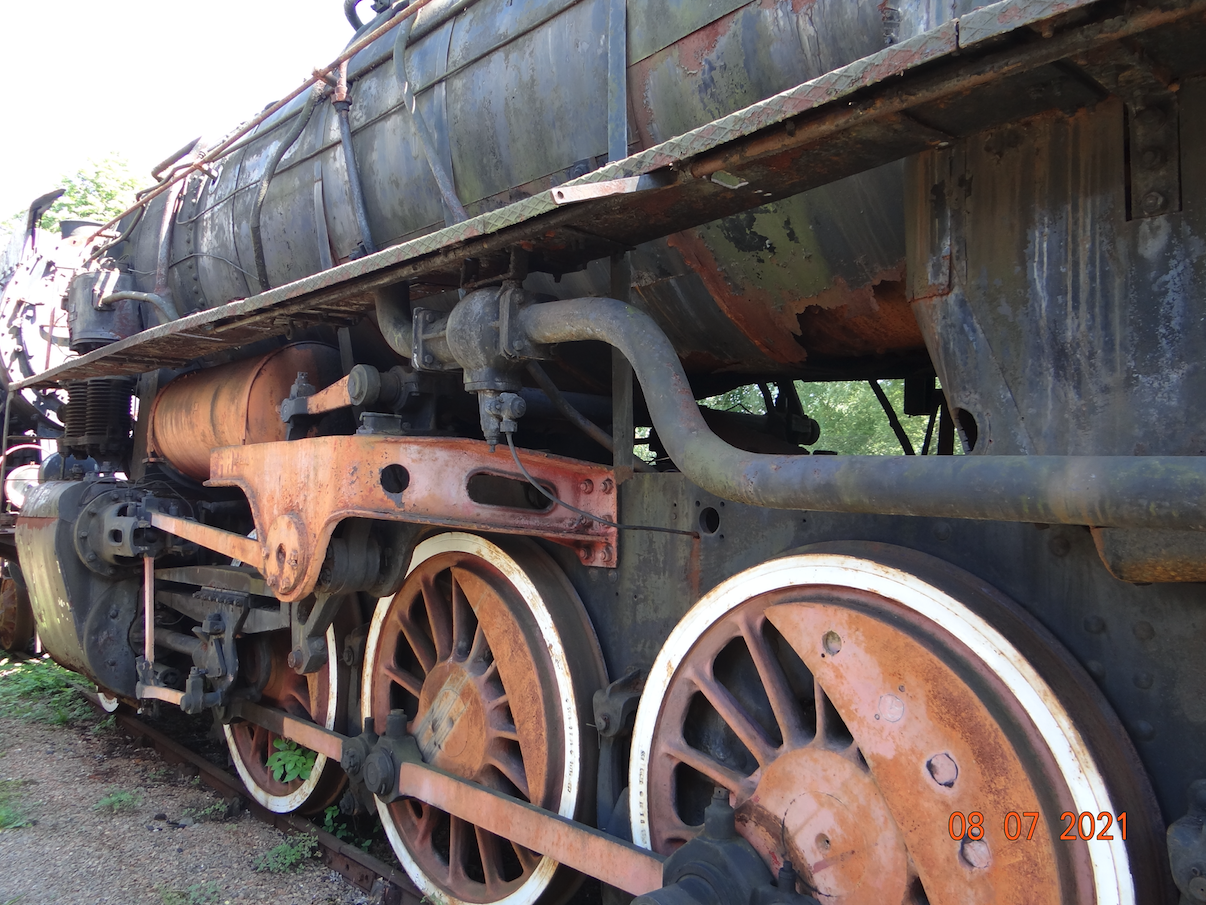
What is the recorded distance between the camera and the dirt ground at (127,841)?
2.90 meters

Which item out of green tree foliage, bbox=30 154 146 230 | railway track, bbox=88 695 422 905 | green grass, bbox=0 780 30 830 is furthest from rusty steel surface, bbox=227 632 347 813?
green tree foliage, bbox=30 154 146 230

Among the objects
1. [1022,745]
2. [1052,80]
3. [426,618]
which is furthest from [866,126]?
[426,618]

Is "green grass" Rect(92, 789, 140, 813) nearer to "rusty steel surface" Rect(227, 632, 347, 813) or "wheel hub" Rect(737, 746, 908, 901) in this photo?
"rusty steel surface" Rect(227, 632, 347, 813)

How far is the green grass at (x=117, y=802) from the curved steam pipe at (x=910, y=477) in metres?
3.17

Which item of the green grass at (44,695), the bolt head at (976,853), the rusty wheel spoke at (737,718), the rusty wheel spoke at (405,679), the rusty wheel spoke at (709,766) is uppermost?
the rusty wheel spoke at (737,718)

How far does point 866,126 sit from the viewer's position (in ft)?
4.44

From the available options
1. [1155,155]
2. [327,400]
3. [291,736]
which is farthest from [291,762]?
[1155,155]

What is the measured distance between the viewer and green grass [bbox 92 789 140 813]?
11.8 feet

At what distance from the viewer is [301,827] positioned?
3350 millimetres

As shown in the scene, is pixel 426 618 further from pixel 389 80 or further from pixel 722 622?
pixel 389 80

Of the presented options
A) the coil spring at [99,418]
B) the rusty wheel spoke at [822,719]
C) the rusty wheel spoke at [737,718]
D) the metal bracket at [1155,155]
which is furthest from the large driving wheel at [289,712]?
the metal bracket at [1155,155]

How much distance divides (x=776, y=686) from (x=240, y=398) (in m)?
2.44

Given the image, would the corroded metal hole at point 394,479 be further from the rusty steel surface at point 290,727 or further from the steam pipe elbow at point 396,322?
the rusty steel surface at point 290,727

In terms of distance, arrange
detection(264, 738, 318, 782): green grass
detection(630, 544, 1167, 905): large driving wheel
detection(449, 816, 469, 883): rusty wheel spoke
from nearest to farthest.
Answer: detection(630, 544, 1167, 905): large driving wheel, detection(449, 816, 469, 883): rusty wheel spoke, detection(264, 738, 318, 782): green grass
